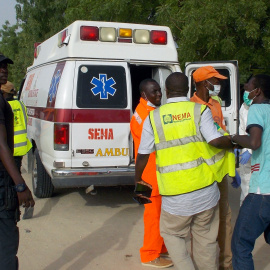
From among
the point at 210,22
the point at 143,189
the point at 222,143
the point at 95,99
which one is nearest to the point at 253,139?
the point at 222,143

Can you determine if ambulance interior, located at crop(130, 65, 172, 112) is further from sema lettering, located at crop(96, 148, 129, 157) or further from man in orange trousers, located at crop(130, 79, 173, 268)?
man in orange trousers, located at crop(130, 79, 173, 268)

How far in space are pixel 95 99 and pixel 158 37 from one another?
129cm

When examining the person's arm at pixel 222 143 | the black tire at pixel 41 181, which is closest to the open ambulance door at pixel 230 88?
the black tire at pixel 41 181

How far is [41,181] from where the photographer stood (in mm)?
6266

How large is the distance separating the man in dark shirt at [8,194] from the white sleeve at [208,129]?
4.11ft

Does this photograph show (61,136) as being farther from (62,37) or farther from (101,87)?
(62,37)

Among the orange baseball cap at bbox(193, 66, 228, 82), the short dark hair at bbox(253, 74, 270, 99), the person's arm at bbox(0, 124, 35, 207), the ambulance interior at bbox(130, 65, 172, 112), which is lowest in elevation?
the person's arm at bbox(0, 124, 35, 207)

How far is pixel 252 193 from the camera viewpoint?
296 centimetres

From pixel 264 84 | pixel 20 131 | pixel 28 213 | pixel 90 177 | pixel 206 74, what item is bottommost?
pixel 28 213

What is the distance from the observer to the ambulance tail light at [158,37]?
229 inches

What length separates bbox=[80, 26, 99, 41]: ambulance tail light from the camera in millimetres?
5496

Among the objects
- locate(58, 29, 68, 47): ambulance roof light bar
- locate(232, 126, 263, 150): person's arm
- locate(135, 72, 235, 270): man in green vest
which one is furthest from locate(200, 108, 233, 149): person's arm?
locate(58, 29, 68, 47): ambulance roof light bar

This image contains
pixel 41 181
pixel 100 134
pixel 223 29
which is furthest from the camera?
pixel 223 29

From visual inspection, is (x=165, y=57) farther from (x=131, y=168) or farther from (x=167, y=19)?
(x=167, y=19)
